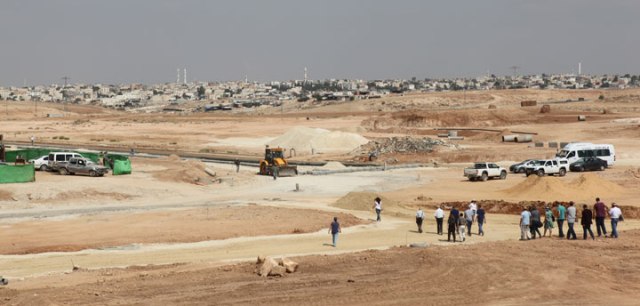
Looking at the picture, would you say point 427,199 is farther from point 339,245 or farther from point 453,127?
point 453,127

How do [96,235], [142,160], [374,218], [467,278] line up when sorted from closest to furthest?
[467,278] < [96,235] < [374,218] < [142,160]

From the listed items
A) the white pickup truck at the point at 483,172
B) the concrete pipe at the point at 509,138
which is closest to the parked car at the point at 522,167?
the white pickup truck at the point at 483,172

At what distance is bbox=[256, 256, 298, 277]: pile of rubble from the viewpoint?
26.5 meters

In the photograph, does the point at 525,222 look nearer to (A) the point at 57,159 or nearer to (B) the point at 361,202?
(B) the point at 361,202

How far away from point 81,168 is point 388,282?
3508 centimetres

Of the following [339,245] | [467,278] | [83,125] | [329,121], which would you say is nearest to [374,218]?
[339,245]

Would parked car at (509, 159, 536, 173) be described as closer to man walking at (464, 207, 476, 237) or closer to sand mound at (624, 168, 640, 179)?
sand mound at (624, 168, 640, 179)

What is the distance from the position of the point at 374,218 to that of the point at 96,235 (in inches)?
491

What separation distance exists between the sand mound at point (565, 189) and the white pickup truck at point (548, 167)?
9249 mm

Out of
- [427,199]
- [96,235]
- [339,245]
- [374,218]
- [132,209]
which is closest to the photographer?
[339,245]

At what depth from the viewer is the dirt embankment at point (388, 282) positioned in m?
24.0

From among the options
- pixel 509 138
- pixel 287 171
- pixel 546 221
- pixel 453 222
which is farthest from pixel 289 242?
pixel 509 138

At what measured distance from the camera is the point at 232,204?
4650 centimetres

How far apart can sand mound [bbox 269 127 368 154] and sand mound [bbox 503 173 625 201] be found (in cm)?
4155
